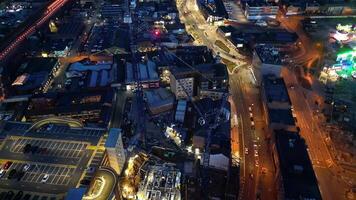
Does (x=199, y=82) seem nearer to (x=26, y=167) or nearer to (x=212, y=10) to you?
(x=26, y=167)

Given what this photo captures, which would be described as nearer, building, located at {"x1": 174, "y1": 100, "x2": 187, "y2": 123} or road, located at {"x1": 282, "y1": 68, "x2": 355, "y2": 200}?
road, located at {"x1": 282, "y1": 68, "x2": 355, "y2": 200}

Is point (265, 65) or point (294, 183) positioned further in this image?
point (265, 65)

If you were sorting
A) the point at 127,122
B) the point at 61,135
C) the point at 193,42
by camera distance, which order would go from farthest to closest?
the point at 193,42, the point at 127,122, the point at 61,135

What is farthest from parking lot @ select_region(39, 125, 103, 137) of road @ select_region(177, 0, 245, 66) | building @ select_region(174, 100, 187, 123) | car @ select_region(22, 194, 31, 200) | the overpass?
road @ select_region(177, 0, 245, 66)

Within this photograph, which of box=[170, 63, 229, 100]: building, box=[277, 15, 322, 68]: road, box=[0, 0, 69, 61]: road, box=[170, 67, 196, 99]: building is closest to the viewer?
box=[170, 67, 196, 99]: building

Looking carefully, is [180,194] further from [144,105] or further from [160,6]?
[160,6]

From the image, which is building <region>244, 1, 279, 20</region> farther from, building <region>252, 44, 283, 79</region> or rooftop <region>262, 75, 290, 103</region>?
rooftop <region>262, 75, 290, 103</region>

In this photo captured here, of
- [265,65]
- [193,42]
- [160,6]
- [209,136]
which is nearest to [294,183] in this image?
[209,136]

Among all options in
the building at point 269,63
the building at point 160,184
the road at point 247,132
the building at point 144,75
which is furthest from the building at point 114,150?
the building at point 269,63
